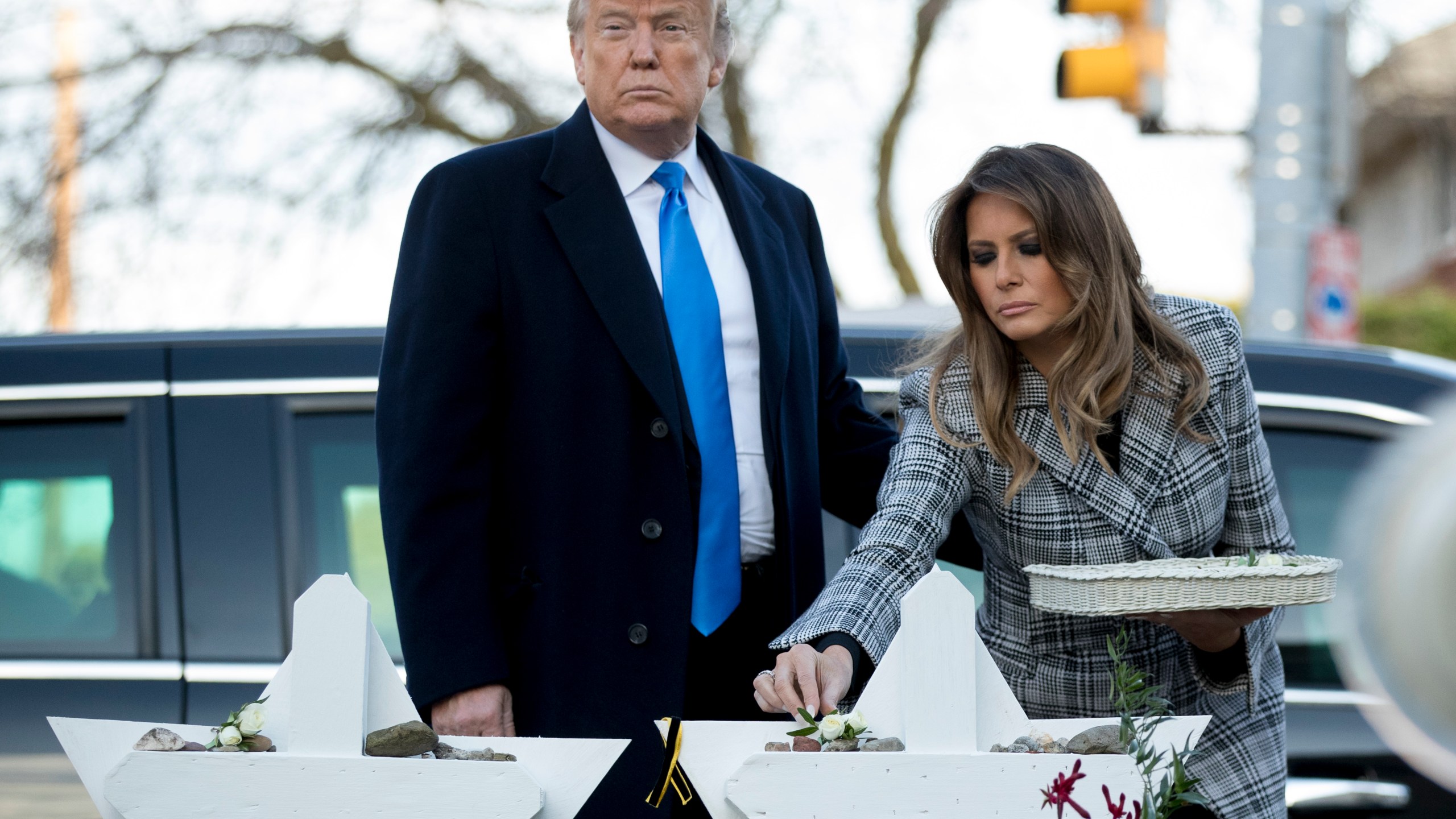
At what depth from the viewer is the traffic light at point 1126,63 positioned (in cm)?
604

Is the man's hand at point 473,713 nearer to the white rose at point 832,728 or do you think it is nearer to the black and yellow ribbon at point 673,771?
the black and yellow ribbon at point 673,771

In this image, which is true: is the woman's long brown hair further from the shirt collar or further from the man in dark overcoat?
A: the shirt collar

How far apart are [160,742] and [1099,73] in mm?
5325

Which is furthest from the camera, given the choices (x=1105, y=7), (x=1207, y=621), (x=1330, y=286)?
(x=1105, y=7)

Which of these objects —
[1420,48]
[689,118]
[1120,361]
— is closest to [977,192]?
[1120,361]

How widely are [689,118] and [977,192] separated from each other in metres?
0.49

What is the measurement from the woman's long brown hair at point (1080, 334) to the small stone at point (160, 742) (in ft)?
3.79

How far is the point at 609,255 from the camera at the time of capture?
7.63 ft

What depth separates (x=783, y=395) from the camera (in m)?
2.39

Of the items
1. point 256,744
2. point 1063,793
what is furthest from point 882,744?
point 256,744

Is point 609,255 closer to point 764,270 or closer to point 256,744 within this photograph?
point 764,270

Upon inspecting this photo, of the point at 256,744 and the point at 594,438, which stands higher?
the point at 594,438

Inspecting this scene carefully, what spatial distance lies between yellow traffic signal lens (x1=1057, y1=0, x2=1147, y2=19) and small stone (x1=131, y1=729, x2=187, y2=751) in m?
5.28

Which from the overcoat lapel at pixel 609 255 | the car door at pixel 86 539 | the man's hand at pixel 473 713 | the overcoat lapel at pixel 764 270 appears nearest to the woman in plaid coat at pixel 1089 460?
the overcoat lapel at pixel 764 270
